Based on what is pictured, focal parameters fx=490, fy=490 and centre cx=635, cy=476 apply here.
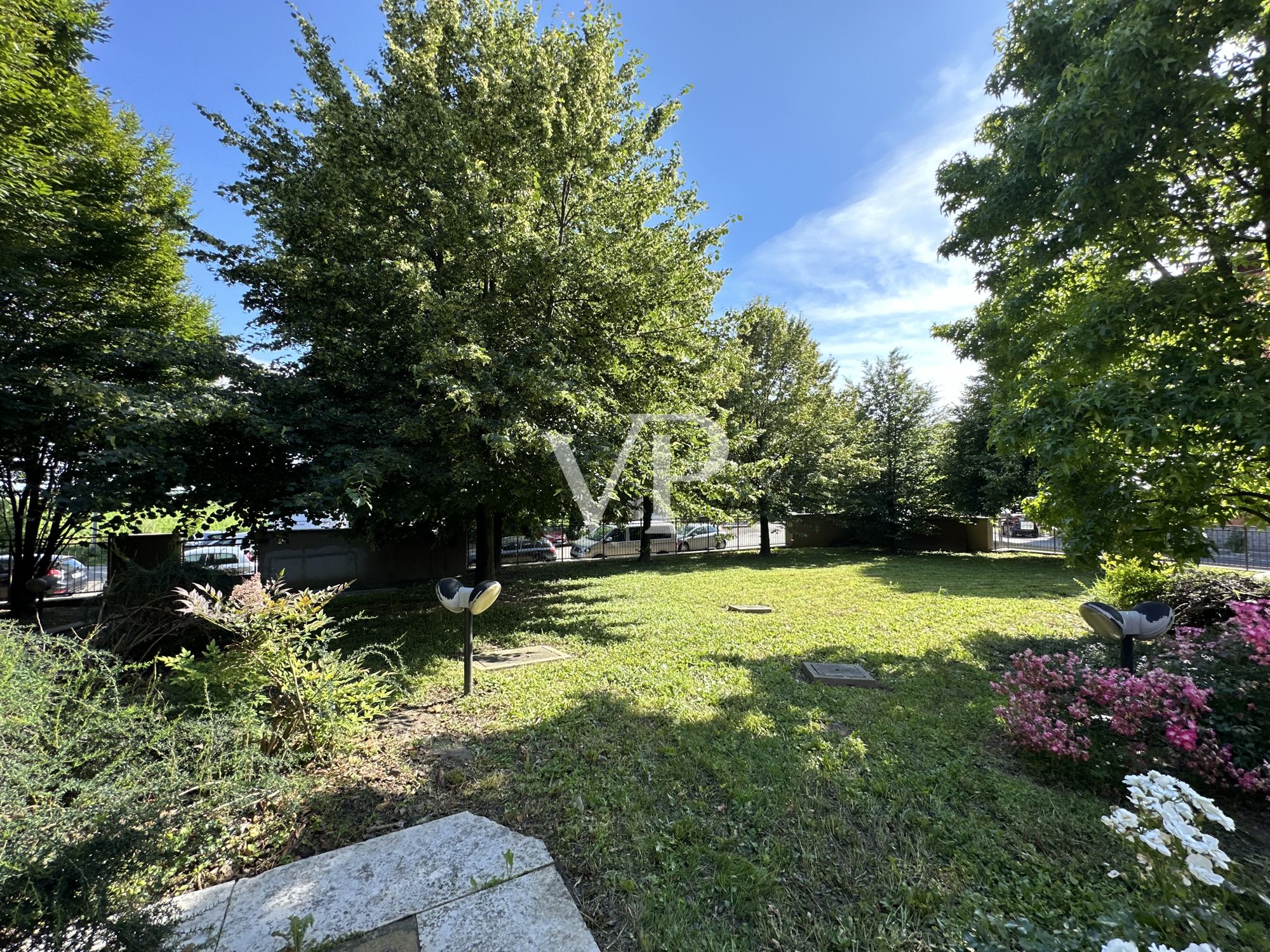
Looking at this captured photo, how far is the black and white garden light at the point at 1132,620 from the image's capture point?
2.93 metres

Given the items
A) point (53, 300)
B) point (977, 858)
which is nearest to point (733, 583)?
point (977, 858)

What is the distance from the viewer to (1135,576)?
20.5ft

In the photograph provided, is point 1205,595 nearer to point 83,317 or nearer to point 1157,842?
point 1157,842

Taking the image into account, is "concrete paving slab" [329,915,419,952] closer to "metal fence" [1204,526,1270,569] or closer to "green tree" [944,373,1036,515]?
"metal fence" [1204,526,1270,569]

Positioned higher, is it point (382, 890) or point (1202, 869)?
point (1202, 869)

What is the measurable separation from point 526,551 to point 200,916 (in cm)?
1350

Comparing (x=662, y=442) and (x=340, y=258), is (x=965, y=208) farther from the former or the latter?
(x=340, y=258)

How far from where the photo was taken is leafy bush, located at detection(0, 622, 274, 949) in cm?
150

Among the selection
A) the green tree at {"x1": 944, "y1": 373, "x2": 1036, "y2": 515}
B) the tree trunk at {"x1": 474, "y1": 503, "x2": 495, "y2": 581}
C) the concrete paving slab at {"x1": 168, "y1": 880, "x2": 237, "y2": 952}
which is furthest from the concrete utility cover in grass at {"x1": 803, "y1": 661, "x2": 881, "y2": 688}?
the green tree at {"x1": 944, "y1": 373, "x2": 1036, "y2": 515}

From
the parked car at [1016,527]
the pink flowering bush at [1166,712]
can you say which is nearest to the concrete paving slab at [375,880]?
the pink flowering bush at [1166,712]

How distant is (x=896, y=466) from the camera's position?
54.2 feet

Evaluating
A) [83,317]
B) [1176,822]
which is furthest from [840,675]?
[83,317]

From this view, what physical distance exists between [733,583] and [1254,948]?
30.3 feet

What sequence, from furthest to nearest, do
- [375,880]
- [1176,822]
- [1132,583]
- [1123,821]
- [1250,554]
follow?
[1250,554]
[1132,583]
[375,880]
[1123,821]
[1176,822]
